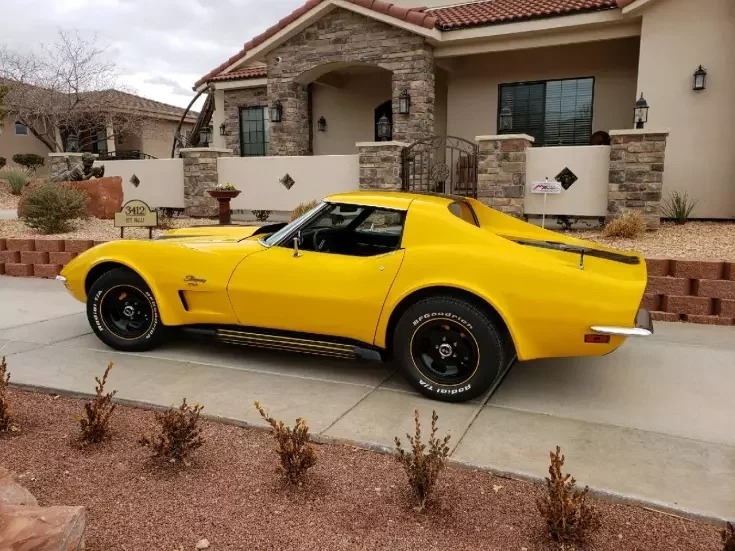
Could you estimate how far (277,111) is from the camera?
1479 centimetres

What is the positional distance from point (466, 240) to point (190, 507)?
2.35 metres

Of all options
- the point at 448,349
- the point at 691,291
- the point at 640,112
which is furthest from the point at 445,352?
the point at 640,112

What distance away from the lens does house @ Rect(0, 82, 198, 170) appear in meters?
25.6

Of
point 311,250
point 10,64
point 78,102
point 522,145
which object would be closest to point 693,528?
point 311,250

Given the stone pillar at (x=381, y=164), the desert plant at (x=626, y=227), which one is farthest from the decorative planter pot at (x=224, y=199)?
the desert plant at (x=626, y=227)

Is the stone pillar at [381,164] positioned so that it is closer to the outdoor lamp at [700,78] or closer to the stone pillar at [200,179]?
the stone pillar at [200,179]

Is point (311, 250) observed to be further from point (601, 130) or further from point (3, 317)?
point (601, 130)

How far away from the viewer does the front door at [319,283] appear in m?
4.16

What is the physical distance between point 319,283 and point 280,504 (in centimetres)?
182

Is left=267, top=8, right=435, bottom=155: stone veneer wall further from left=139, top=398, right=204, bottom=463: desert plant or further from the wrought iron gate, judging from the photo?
left=139, top=398, right=204, bottom=463: desert plant

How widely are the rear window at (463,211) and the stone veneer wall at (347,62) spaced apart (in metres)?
8.70

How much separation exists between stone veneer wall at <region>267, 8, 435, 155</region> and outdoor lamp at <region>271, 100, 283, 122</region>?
10 cm

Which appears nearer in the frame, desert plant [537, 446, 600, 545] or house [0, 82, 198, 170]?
desert plant [537, 446, 600, 545]

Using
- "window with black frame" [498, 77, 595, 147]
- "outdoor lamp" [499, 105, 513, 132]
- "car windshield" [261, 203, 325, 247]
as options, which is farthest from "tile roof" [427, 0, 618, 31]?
"car windshield" [261, 203, 325, 247]
